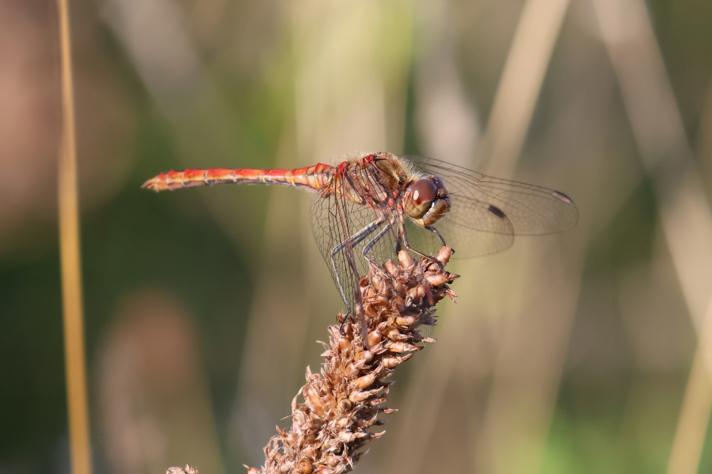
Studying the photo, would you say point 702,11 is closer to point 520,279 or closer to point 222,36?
point 520,279

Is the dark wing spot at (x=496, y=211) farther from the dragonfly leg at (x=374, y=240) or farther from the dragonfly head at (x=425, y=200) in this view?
the dragonfly leg at (x=374, y=240)

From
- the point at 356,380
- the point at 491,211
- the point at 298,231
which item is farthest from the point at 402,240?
the point at 298,231

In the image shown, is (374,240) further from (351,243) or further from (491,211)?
(491,211)

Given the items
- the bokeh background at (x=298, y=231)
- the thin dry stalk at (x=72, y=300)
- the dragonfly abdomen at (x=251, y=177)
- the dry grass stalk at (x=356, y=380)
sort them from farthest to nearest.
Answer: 1. the bokeh background at (x=298, y=231)
2. the dragonfly abdomen at (x=251, y=177)
3. the thin dry stalk at (x=72, y=300)
4. the dry grass stalk at (x=356, y=380)

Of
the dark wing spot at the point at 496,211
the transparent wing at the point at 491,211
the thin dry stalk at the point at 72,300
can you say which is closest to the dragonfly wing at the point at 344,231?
the transparent wing at the point at 491,211

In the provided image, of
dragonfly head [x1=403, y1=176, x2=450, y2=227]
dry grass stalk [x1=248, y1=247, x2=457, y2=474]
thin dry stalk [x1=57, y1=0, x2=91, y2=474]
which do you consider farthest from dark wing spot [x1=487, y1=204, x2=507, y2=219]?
thin dry stalk [x1=57, y1=0, x2=91, y2=474]

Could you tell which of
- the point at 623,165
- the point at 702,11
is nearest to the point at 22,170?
the point at 623,165
